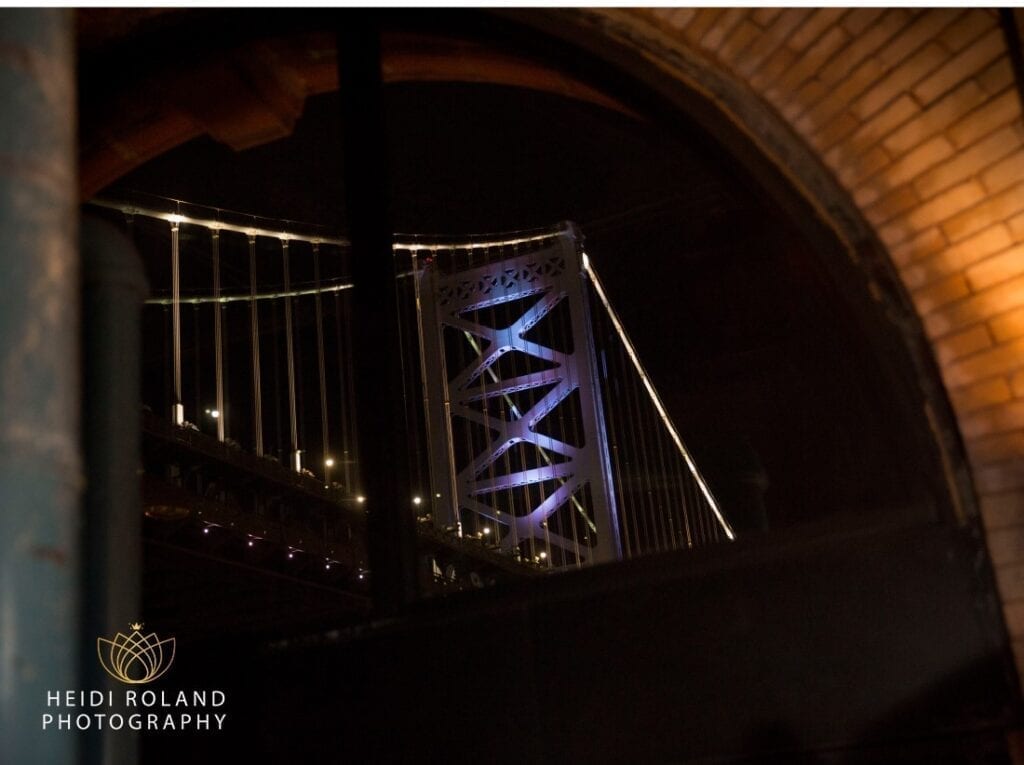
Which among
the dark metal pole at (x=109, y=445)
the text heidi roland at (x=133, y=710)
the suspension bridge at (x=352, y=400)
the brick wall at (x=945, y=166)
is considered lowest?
the text heidi roland at (x=133, y=710)

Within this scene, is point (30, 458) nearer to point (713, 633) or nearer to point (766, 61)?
point (713, 633)

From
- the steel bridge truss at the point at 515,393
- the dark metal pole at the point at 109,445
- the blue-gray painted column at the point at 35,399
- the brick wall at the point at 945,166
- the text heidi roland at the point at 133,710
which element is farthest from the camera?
the steel bridge truss at the point at 515,393

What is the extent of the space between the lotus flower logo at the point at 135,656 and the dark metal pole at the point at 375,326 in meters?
0.47

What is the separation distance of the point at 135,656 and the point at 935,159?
5.38 feet

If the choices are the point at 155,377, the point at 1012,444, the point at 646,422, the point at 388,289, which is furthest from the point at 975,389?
the point at 646,422

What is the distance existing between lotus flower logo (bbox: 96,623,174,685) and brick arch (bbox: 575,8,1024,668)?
1399 mm

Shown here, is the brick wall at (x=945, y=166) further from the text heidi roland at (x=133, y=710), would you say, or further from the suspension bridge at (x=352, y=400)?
the suspension bridge at (x=352, y=400)

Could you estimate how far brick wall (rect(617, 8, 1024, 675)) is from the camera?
1.81 metres

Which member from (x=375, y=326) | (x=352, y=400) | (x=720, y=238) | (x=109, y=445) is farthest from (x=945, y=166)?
(x=352, y=400)

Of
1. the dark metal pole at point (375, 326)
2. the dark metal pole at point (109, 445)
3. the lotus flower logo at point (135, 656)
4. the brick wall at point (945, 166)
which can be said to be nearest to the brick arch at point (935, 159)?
the brick wall at point (945, 166)

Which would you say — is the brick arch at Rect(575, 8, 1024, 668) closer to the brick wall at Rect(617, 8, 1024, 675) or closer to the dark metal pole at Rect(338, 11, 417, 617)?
the brick wall at Rect(617, 8, 1024, 675)

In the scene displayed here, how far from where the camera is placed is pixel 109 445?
1372 mm

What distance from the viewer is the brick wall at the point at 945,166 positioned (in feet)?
5.95

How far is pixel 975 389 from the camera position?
186 centimetres
